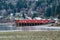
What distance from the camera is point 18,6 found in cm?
16962

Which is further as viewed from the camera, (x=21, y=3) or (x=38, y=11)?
(x=21, y=3)

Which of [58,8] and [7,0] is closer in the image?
[58,8]

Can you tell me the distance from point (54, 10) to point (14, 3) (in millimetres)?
54626

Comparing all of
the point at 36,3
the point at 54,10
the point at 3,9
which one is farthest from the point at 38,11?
the point at 54,10

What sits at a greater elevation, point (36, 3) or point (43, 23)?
point (43, 23)

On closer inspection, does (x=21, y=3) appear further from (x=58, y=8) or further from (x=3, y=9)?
(x=58, y=8)

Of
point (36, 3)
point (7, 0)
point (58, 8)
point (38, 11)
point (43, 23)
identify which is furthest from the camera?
point (7, 0)

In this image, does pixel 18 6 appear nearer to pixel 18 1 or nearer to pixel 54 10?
pixel 18 1

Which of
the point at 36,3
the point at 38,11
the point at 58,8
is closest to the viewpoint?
the point at 58,8

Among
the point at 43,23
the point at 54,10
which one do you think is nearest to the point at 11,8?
the point at 54,10

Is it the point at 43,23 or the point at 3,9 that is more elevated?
the point at 43,23

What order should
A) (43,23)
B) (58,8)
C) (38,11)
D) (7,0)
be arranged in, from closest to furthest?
(43,23), (58,8), (38,11), (7,0)

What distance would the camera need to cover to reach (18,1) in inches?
6752

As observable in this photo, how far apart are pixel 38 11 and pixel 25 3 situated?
16777mm
